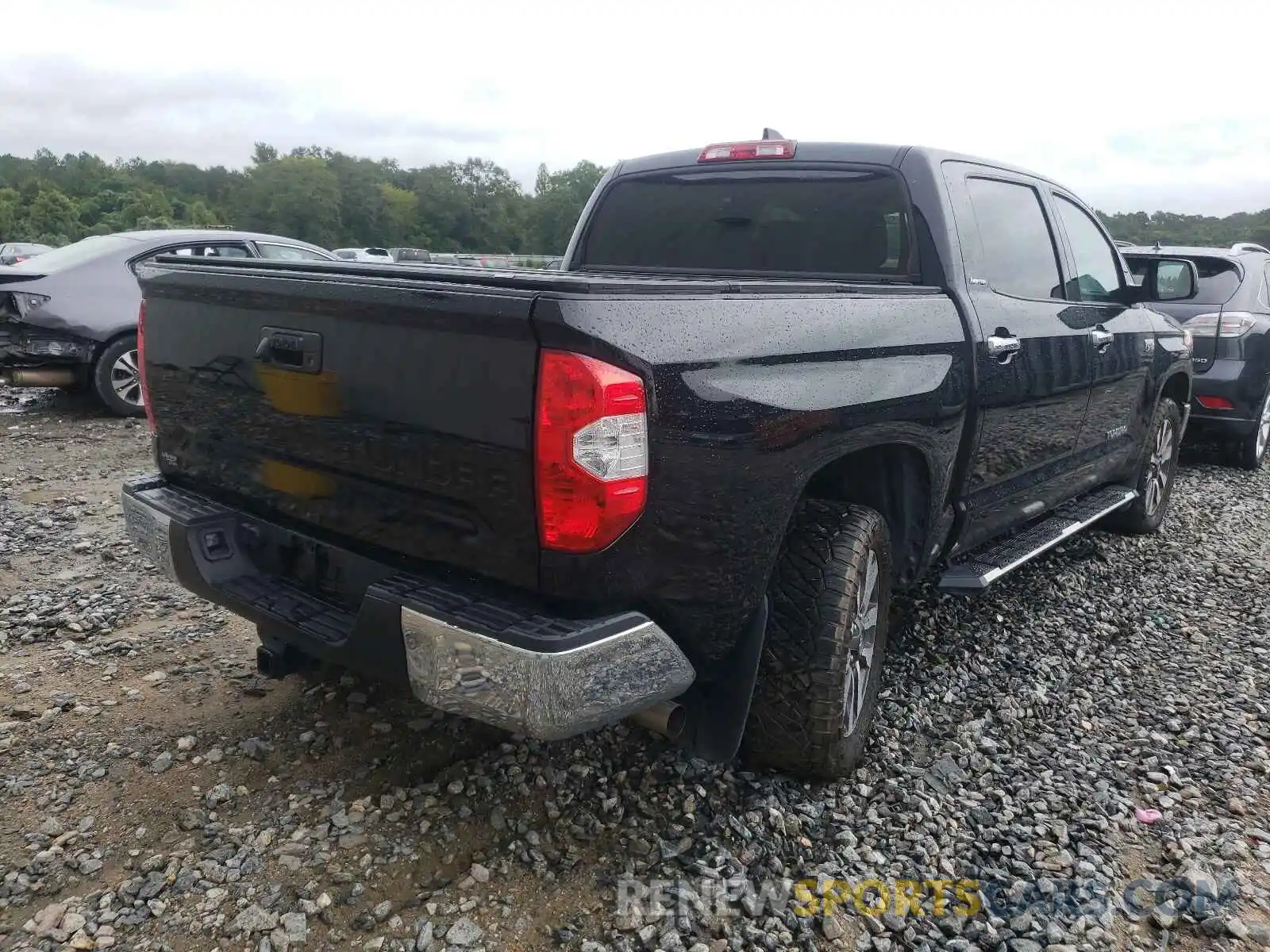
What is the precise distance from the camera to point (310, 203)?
75188 millimetres

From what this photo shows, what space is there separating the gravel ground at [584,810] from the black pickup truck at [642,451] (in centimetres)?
31

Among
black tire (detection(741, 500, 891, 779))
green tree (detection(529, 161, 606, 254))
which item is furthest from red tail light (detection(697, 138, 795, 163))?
green tree (detection(529, 161, 606, 254))

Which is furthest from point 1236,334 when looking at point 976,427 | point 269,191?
point 269,191

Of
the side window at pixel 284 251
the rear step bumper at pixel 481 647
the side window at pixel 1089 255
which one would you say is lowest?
the rear step bumper at pixel 481 647

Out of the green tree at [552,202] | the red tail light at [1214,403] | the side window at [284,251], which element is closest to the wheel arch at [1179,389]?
the red tail light at [1214,403]

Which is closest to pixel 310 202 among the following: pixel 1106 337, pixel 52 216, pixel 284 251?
pixel 52 216

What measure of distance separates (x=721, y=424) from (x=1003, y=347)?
5.24 feet

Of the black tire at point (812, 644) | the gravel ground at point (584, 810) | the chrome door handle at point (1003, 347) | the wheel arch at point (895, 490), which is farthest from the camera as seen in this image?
the chrome door handle at point (1003, 347)

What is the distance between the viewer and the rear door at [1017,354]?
332 cm

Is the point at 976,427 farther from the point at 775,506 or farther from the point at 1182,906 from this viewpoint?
the point at 1182,906

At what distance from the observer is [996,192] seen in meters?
3.75

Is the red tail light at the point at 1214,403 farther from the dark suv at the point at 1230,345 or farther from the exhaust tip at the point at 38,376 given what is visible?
the exhaust tip at the point at 38,376

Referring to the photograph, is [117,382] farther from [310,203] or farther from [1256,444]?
[310,203]

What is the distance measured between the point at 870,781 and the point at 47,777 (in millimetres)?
2335
